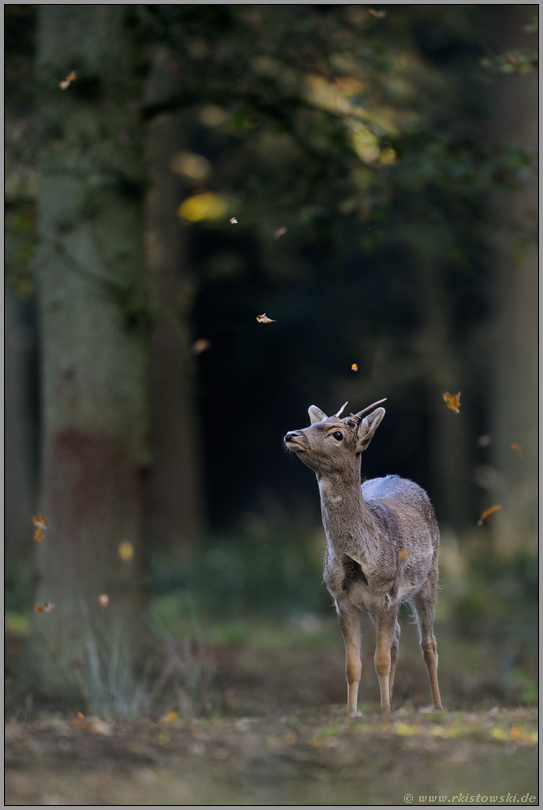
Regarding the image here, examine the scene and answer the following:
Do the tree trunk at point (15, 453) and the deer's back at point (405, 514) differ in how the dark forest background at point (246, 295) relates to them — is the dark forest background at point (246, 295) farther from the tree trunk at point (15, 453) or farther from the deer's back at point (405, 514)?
the deer's back at point (405, 514)

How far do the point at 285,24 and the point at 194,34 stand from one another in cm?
94

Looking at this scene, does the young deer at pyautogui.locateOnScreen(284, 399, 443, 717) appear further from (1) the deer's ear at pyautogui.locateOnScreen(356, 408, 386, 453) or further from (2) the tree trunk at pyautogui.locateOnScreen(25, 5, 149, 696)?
(2) the tree trunk at pyautogui.locateOnScreen(25, 5, 149, 696)

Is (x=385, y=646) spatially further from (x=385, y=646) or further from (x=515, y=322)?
(x=515, y=322)

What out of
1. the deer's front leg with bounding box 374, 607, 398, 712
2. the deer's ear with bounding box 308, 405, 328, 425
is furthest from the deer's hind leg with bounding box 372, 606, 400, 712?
the deer's ear with bounding box 308, 405, 328, 425

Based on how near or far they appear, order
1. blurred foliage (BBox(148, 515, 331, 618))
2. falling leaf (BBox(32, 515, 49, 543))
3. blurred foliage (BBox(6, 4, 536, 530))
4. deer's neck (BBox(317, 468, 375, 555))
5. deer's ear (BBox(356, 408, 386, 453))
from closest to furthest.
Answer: deer's ear (BBox(356, 408, 386, 453)) < deer's neck (BBox(317, 468, 375, 555)) < falling leaf (BBox(32, 515, 49, 543)) < blurred foliage (BBox(6, 4, 536, 530)) < blurred foliage (BBox(148, 515, 331, 618))

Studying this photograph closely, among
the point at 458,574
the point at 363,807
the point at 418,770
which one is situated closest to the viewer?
the point at 363,807

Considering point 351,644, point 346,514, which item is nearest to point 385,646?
point 351,644

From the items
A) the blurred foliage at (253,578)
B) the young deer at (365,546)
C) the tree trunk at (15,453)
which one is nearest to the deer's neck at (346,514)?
the young deer at (365,546)

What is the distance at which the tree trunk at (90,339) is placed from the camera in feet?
22.5

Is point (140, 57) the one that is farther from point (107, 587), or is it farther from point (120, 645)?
point (120, 645)

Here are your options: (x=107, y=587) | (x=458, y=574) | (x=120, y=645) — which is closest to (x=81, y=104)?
(x=107, y=587)

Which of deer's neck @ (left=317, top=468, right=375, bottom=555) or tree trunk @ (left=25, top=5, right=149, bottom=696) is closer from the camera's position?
deer's neck @ (left=317, top=468, right=375, bottom=555)

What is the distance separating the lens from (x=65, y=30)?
23.6ft

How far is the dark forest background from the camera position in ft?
23.1
